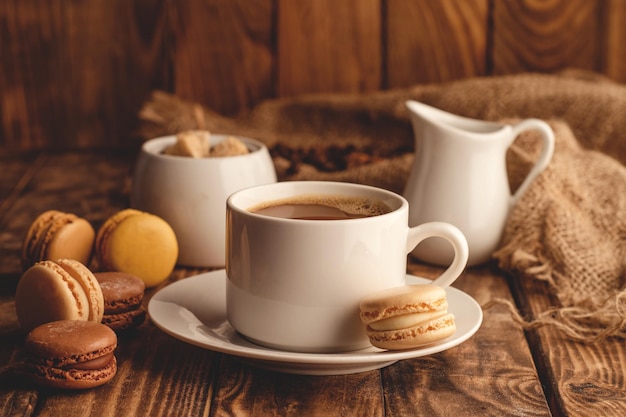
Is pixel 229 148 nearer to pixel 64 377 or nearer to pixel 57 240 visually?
pixel 57 240

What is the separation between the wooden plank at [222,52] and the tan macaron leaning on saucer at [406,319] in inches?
50.7

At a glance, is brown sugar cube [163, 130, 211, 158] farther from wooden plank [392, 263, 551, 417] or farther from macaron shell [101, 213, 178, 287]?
wooden plank [392, 263, 551, 417]

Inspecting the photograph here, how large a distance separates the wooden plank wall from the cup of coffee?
3.89 feet

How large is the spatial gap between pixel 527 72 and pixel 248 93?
0.65m

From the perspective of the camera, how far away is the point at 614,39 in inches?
75.8

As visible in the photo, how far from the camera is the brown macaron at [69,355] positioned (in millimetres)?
746

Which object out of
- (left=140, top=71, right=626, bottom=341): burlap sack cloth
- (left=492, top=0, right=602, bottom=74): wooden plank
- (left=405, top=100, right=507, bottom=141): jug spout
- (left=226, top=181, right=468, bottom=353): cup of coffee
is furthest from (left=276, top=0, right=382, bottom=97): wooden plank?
(left=226, top=181, right=468, bottom=353): cup of coffee

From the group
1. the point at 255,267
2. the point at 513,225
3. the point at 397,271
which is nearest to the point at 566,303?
the point at 513,225

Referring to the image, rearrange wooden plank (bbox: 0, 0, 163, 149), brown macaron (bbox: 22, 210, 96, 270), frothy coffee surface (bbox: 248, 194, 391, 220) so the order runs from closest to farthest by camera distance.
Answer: frothy coffee surface (bbox: 248, 194, 391, 220) < brown macaron (bbox: 22, 210, 96, 270) < wooden plank (bbox: 0, 0, 163, 149)

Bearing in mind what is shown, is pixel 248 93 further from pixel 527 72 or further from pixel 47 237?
pixel 47 237

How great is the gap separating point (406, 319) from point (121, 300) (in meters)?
0.32

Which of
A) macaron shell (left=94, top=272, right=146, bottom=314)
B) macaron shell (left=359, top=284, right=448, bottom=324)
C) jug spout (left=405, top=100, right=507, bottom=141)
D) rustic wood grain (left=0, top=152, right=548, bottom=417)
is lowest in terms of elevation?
rustic wood grain (left=0, top=152, right=548, bottom=417)

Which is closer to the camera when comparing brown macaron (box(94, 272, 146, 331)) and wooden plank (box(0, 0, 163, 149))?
brown macaron (box(94, 272, 146, 331))

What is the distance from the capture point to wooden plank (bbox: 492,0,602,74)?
1907mm
